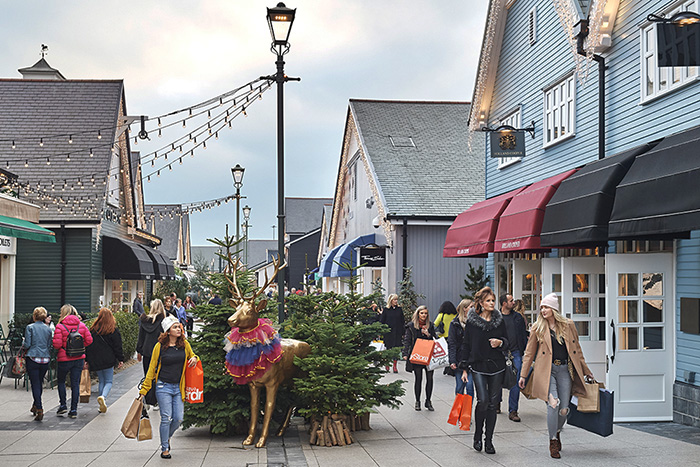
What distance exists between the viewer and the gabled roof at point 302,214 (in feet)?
198

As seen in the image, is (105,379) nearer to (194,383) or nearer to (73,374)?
(73,374)

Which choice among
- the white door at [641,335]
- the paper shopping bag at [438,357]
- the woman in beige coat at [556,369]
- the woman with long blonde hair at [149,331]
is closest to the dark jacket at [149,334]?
the woman with long blonde hair at [149,331]

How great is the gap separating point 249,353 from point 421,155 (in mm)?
17899

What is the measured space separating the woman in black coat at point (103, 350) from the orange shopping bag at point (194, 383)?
142 inches

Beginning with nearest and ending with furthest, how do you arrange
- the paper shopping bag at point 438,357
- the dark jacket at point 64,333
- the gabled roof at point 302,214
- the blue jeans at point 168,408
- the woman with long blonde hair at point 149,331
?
1. the blue jeans at point 168,408
2. the dark jacket at point 64,333
3. the paper shopping bag at point 438,357
4. the woman with long blonde hair at point 149,331
5. the gabled roof at point 302,214

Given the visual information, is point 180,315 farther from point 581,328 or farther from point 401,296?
point 581,328

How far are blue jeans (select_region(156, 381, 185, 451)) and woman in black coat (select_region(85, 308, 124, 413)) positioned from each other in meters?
3.51

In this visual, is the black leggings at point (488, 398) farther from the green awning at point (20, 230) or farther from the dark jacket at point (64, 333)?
the green awning at point (20, 230)

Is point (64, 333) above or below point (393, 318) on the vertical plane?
above

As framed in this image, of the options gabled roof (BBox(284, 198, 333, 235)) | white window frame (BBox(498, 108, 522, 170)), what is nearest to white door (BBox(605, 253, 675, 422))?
white window frame (BBox(498, 108, 522, 170))

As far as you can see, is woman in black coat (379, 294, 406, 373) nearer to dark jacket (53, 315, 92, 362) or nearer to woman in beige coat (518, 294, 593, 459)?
dark jacket (53, 315, 92, 362)

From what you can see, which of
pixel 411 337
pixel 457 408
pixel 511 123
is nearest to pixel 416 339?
pixel 411 337

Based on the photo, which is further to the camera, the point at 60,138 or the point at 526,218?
the point at 60,138

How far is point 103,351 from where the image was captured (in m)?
12.2
